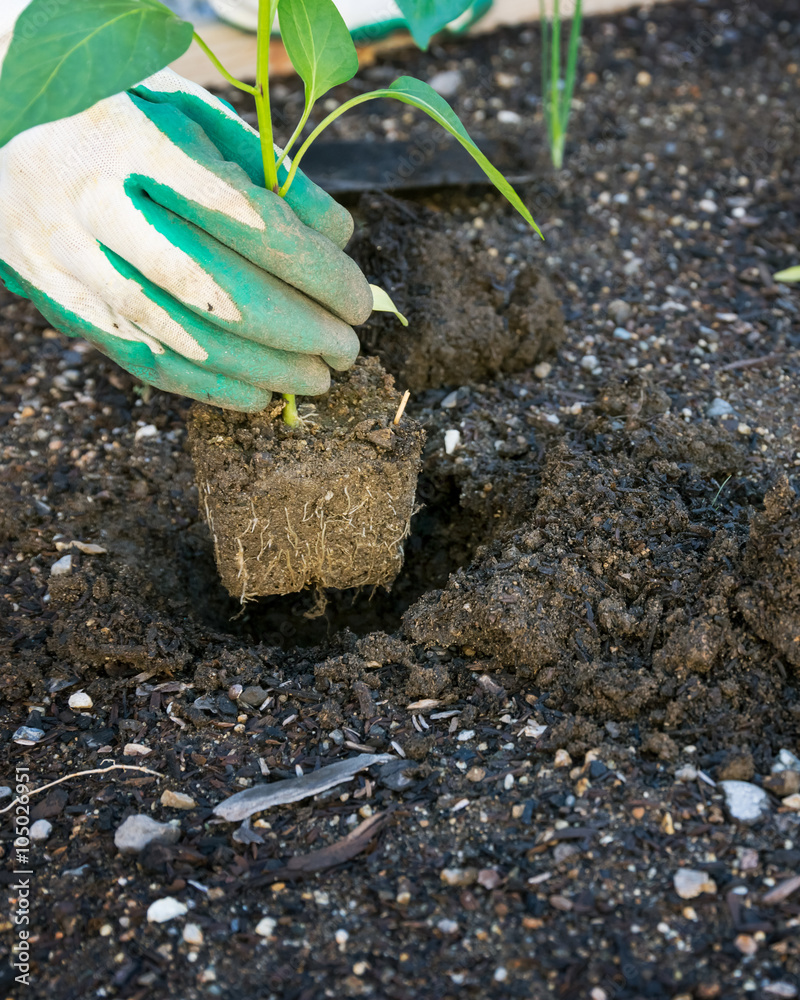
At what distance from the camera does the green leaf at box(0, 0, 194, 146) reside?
0.97m

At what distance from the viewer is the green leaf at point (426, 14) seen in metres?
0.99

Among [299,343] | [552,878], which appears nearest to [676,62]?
[299,343]

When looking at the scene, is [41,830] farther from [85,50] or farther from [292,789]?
[85,50]

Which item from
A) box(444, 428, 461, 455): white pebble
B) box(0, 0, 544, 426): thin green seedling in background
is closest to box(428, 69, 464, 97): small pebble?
box(444, 428, 461, 455): white pebble

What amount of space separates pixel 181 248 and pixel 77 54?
343 mm

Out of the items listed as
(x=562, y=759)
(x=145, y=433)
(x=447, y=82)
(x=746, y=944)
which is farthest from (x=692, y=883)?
(x=447, y=82)

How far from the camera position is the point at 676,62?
2914mm

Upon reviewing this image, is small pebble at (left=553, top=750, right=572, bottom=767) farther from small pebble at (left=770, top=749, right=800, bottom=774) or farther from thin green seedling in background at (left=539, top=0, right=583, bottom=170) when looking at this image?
thin green seedling in background at (left=539, top=0, right=583, bottom=170)

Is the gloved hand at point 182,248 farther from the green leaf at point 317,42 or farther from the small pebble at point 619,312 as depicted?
the small pebble at point 619,312

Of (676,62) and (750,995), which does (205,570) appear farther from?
(676,62)

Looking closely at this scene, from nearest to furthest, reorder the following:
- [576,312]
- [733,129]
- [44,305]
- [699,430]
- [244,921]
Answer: [244,921] < [44,305] < [699,430] < [576,312] < [733,129]

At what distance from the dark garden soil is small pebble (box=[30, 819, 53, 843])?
0.01 m

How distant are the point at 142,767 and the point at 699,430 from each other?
48.2 inches

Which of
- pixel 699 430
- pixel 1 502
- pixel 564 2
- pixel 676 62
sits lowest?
pixel 699 430
